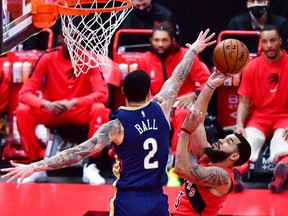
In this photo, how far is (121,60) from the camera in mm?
9008

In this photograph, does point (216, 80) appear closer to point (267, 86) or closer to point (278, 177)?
point (278, 177)

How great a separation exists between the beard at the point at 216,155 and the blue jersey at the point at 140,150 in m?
0.42

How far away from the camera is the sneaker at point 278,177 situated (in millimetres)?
7645

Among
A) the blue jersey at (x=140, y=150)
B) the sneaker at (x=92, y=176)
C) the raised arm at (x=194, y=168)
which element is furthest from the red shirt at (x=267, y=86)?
the blue jersey at (x=140, y=150)

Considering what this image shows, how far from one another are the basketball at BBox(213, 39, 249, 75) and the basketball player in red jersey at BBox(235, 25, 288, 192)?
89.5 inches

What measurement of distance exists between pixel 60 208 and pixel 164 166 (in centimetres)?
211

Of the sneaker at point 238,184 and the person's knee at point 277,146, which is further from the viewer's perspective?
the person's knee at point 277,146

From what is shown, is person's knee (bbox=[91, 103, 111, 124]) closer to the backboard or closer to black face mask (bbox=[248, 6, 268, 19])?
black face mask (bbox=[248, 6, 268, 19])

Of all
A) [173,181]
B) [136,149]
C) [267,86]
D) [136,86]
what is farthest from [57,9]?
[267,86]

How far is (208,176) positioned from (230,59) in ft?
3.31

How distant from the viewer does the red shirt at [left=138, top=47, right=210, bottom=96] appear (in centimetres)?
859

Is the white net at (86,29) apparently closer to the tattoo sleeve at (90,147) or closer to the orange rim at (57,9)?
the orange rim at (57,9)

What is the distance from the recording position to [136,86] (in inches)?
201

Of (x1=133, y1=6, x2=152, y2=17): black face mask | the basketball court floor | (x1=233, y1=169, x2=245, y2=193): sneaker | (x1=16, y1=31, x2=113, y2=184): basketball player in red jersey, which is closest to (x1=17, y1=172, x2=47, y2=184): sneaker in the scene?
(x1=16, y1=31, x2=113, y2=184): basketball player in red jersey
